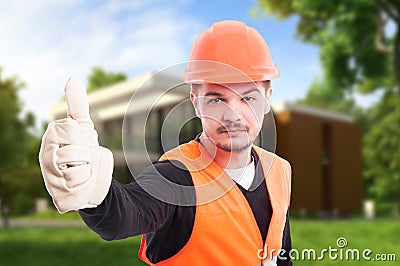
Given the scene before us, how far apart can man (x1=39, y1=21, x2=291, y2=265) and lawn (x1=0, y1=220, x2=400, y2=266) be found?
12.7 ft

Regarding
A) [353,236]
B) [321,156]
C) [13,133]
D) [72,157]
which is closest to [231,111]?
[72,157]

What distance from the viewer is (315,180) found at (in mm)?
13680

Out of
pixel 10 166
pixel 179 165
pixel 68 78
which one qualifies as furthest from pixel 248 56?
pixel 10 166

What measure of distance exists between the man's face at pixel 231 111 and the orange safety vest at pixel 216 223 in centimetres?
5

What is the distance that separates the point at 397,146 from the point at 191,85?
16268mm

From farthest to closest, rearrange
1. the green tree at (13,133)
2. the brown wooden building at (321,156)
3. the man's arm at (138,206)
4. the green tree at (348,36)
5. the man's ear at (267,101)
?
1. the brown wooden building at (321,156)
2. the green tree at (348,36)
3. the green tree at (13,133)
4. the man's ear at (267,101)
5. the man's arm at (138,206)

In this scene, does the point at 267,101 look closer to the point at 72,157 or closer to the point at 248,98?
the point at 248,98

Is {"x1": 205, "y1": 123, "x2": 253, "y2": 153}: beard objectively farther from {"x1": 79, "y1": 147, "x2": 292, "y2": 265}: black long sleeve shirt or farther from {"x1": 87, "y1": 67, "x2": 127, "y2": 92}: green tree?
{"x1": 87, "y1": 67, "x2": 127, "y2": 92}: green tree

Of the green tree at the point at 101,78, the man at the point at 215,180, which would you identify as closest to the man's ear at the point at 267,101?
the man at the point at 215,180

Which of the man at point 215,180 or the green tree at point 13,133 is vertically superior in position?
the green tree at point 13,133

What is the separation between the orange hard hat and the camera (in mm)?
1020

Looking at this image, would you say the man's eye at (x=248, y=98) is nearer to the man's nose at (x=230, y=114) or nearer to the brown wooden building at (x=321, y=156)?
the man's nose at (x=230, y=114)

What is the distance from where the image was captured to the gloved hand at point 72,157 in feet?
2.52

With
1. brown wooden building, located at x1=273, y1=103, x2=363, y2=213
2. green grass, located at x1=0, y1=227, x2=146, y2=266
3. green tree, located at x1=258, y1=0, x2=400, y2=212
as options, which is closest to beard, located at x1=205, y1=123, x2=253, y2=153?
green grass, located at x1=0, y1=227, x2=146, y2=266
